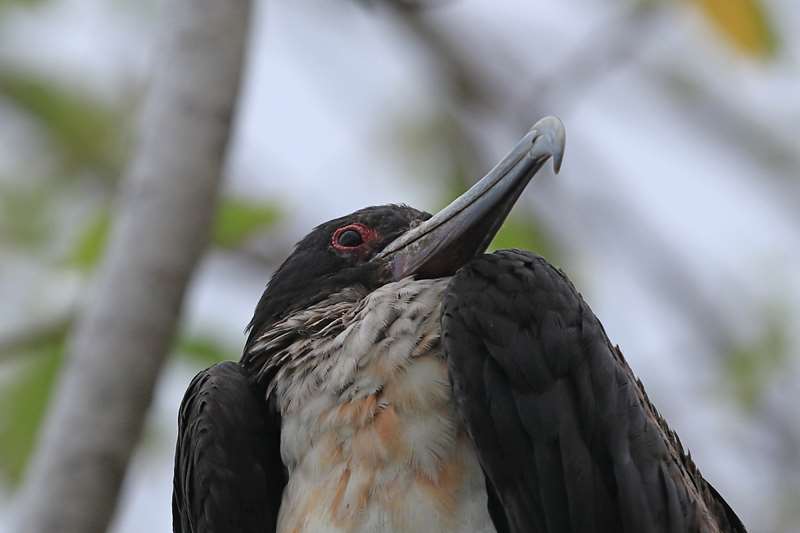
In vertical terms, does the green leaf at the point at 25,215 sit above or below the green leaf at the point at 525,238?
below

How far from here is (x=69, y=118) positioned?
300 inches

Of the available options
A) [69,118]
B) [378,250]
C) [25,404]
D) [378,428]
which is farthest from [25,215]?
[378,428]

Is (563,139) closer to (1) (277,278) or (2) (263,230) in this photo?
(1) (277,278)

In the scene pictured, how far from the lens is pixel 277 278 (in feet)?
17.3

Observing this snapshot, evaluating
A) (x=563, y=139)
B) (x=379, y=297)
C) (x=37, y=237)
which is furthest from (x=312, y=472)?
(x=37, y=237)

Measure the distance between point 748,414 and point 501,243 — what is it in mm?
2290

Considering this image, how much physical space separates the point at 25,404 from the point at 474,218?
2.14 metres

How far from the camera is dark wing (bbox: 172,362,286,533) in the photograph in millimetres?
4391

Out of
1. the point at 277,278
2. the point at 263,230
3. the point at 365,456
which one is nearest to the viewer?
the point at 365,456

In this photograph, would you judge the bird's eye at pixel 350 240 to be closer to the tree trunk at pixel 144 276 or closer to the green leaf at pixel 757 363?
the tree trunk at pixel 144 276

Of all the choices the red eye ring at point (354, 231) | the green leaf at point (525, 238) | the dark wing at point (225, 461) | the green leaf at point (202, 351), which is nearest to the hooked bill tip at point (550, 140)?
the red eye ring at point (354, 231)

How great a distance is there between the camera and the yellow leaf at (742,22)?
5.54 meters

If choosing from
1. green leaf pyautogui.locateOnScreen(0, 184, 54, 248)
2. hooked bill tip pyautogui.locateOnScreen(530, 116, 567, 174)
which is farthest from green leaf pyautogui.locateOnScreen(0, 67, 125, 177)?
hooked bill tip pyautogui.locateOnScreen(530, 116, 567, 174)

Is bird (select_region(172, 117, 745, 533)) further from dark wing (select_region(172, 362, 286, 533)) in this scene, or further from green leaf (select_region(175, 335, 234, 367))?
green leaf (select_region(175, 335, 234, 367))
